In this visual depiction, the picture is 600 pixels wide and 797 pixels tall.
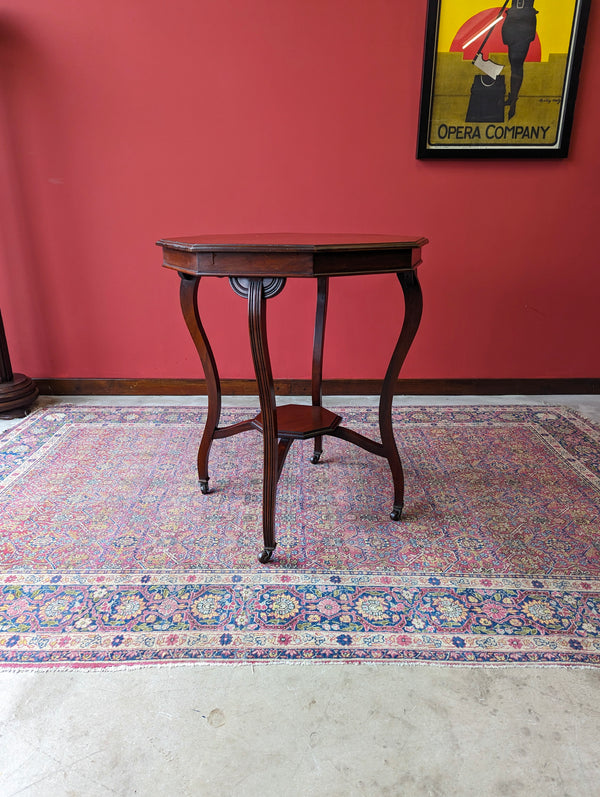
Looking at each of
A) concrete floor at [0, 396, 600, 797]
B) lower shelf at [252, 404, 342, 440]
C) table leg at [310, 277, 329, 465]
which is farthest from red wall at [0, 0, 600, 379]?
concrete floor at [0, 396, 600, 797]

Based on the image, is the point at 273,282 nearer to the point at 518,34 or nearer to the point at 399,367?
the point at 399,367

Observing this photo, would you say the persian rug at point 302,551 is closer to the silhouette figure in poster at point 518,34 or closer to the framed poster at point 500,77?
the framed poster at point 500,77

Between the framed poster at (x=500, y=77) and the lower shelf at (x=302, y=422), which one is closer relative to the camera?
the lower shelf at (x=302, y=422)

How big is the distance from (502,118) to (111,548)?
2.86m

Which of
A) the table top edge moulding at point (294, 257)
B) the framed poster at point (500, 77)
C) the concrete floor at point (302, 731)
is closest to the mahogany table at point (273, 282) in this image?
the table top edge moulding at point (294, 257)

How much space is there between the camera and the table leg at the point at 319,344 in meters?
2.20

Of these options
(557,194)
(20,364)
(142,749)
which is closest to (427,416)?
(557,194)

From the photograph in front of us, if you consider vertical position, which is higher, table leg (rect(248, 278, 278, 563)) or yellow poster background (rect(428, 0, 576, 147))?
yellow poster background (rect(428, 0, 576, 147))

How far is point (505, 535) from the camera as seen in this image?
6.10 feet

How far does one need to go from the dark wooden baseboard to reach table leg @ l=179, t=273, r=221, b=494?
1.18m

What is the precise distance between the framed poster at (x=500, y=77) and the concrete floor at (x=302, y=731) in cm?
261

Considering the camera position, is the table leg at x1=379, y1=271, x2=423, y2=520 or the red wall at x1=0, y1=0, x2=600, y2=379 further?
the red wall at x1=0, y1=0, x2=600, y2=379

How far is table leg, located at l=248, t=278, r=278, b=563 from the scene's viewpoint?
4.99 feet

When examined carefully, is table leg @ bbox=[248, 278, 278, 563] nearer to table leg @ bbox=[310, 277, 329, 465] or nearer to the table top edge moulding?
the table top edge moulding
